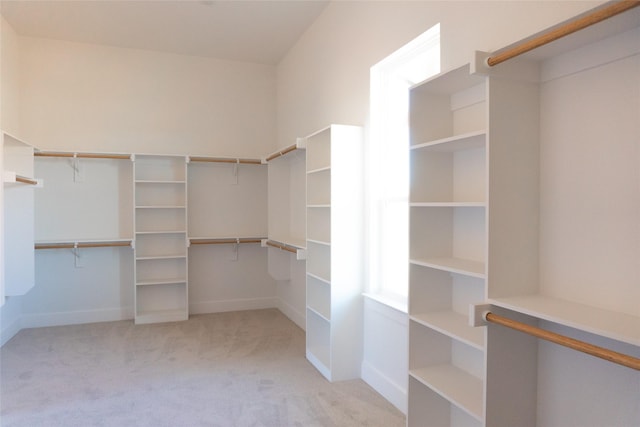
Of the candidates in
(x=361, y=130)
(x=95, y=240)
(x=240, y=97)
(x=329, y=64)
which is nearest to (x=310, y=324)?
(x=361, y=130)

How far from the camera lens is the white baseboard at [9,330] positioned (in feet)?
13.6

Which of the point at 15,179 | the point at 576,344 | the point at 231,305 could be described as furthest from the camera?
the point at 231,305

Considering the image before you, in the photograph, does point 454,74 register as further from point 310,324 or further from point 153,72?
point 153,72

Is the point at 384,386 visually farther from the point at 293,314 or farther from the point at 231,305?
Result: the point at 231,305

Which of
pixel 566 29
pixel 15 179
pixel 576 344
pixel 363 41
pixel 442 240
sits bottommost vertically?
pixel 576 344

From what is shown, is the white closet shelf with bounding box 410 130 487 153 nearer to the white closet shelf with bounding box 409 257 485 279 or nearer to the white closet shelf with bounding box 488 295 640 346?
the white closet shelf with bounding box 409 257 485 279

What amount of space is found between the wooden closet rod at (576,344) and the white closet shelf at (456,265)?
0.19 m

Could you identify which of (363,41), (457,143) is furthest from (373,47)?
(457,143)

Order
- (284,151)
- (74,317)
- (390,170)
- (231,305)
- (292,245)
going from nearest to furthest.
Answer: (390,170) → (292,245) → (284,151) → (74,317) → (231,305)

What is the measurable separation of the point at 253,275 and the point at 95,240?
1906 mm

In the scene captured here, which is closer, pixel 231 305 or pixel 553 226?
pixel 553 226

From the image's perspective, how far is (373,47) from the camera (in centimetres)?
313

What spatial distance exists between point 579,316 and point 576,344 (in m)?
0.14

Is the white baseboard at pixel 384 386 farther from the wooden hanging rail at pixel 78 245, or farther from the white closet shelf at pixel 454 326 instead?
the wooden hanging rail at pixel 78 245
